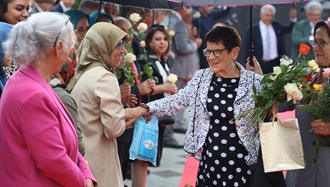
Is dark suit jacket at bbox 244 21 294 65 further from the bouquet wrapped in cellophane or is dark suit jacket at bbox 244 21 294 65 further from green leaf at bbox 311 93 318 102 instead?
green leaf at bbox 311 93 318 102

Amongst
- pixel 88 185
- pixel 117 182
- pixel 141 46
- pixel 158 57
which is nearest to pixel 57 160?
pixel 88 185

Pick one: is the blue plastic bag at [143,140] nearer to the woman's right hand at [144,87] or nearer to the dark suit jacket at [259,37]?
the woman's right hand at [144,87]

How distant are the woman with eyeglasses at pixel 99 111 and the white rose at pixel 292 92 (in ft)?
3.78

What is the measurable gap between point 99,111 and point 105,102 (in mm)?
104

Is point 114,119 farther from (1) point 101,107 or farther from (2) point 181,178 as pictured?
(2) point 181,178

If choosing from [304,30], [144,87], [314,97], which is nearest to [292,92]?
[314,97]

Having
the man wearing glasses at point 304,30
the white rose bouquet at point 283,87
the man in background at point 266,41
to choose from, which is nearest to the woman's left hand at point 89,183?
the white rose bouquet at point 283,87

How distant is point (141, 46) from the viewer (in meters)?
5.55

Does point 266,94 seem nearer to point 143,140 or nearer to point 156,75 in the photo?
point 143,140

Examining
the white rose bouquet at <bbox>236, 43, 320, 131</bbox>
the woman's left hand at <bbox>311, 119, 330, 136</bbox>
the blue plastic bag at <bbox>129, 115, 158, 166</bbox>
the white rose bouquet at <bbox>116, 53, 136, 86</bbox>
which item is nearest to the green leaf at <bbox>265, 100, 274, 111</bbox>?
the white rose bouquet at <bbox>236, 43, 320, 131</bbox>

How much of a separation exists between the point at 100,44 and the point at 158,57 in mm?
2510

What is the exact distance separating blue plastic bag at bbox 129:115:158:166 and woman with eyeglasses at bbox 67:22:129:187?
22.1 inches

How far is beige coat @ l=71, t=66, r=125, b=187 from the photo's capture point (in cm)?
327

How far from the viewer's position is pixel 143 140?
408cm
